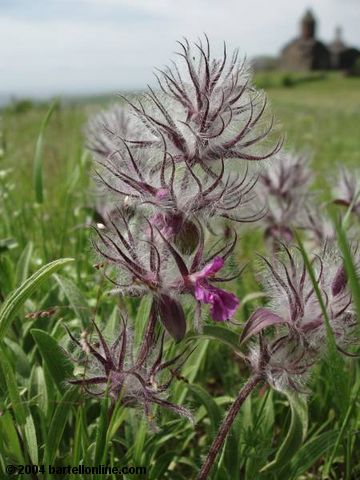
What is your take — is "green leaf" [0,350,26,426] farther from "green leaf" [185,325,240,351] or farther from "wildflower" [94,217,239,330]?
"green leaf" [185,325,240,351]

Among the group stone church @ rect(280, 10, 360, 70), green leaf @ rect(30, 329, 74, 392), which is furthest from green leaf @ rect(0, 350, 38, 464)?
stone church @ rect(280, 10, 360, 70)

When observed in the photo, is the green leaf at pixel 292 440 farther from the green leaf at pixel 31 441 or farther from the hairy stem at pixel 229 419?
the green leaf at pixel 31 441

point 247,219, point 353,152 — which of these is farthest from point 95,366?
point 353,152

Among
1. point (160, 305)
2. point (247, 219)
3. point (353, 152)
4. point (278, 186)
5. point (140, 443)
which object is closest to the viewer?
point (160, 305)

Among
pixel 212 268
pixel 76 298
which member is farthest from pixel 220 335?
pixel 76 298

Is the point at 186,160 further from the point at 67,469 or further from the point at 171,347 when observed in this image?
the point at 67,469

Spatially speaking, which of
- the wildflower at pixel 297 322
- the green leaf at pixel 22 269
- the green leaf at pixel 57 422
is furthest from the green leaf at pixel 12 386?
the green leaf at pixel 22 269

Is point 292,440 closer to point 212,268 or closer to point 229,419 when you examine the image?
point 229,419
